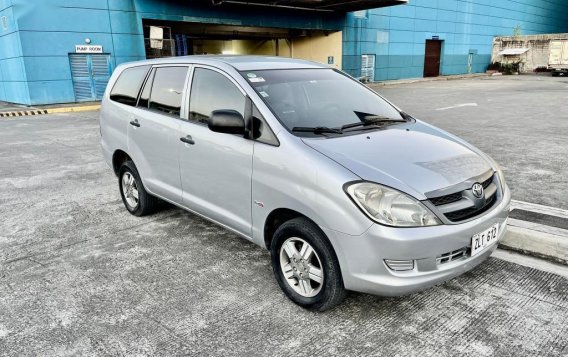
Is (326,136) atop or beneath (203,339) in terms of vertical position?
atop

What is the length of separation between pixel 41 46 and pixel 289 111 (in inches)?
716

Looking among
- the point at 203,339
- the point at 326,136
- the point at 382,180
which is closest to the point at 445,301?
the point at 382,180

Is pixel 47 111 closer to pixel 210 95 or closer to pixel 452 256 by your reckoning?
pixel 210 95

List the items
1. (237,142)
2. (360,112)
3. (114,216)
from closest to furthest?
1. (237,142)
2. (360,112)
3. (114,216)

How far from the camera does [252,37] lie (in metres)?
30.5

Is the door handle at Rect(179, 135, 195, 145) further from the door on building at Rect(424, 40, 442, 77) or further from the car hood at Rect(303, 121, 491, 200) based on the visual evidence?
the door on building at Rect(424, 40, 442, 77)

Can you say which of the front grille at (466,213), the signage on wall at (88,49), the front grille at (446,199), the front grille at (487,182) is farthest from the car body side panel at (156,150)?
the signage on wall at (88,49)

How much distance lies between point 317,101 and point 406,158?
1058 mm

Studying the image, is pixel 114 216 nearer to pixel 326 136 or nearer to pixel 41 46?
pixel 326 136

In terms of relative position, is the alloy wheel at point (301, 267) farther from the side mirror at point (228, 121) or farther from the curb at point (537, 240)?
the curb at point (537, 240)

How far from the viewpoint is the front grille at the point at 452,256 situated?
9.01ft

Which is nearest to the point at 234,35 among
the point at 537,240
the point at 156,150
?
the point at 156,150

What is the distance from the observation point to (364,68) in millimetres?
30844

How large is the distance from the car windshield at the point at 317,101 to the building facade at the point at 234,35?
17659 millimetres
